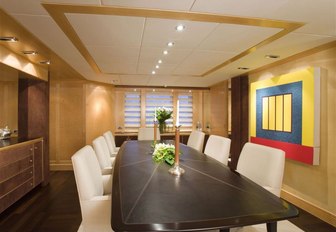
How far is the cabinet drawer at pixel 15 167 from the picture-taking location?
2.71 m

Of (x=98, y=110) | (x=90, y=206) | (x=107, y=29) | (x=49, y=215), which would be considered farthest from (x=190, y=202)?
(x=98, y=110)

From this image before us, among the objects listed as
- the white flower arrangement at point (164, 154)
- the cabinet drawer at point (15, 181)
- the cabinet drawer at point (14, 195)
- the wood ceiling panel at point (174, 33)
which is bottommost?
the cabinet drawer at point (14, 195)

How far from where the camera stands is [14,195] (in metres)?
2.95

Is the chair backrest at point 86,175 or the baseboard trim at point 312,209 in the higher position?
the chair backrest at point 86,175

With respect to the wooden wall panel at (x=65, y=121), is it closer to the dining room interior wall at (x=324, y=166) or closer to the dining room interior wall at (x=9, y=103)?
the dining room interior wall at (x=9, y=103)

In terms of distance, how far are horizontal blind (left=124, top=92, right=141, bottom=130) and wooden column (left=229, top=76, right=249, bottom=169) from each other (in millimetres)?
3007

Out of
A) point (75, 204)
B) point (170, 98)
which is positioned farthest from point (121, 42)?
point (170, 98)

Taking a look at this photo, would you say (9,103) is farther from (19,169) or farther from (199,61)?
(199,61)

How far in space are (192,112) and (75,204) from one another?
4466 millimetres

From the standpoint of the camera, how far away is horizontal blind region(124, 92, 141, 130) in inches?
253

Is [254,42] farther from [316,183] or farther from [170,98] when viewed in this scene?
[170,98]

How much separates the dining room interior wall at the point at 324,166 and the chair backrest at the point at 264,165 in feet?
4.56

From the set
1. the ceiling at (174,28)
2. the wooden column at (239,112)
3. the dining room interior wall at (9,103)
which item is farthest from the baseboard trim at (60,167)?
the wooden column at (239,112)

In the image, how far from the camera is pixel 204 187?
151 centimetres
